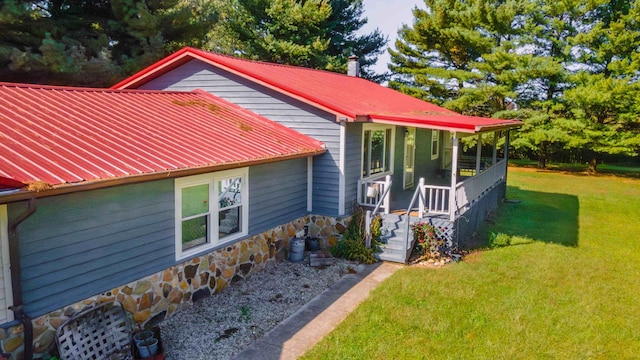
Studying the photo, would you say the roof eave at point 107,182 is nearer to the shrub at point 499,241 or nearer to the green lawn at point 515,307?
the green lawn at point 515,307

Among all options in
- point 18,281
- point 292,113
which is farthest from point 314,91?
point 18,281

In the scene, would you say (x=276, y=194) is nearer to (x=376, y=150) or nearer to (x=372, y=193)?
Result: (x=372, y=193)

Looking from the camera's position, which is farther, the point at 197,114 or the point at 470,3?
the point at 470,3

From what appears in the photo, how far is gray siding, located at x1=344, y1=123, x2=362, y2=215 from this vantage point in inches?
424

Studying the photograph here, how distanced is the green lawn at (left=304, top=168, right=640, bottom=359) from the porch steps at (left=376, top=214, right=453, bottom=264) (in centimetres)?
67

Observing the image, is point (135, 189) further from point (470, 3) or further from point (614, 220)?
point (470, 3)

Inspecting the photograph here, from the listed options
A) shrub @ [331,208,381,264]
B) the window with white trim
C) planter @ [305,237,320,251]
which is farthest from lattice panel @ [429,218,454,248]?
the window with white trim

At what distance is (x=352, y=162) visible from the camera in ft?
36.2

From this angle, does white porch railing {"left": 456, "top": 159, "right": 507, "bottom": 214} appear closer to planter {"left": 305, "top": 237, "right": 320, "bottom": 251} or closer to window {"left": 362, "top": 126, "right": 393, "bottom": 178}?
window {"left": 362, "top": 126, "right": 393, "bottom": 178}

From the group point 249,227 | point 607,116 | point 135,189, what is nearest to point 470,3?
point 607,116

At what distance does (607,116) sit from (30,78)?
28700mm

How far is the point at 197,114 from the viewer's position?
992 cm

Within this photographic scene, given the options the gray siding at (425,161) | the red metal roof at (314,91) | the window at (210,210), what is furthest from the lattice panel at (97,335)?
the gray siding at (425,161)

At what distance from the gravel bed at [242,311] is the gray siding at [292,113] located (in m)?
1.82
